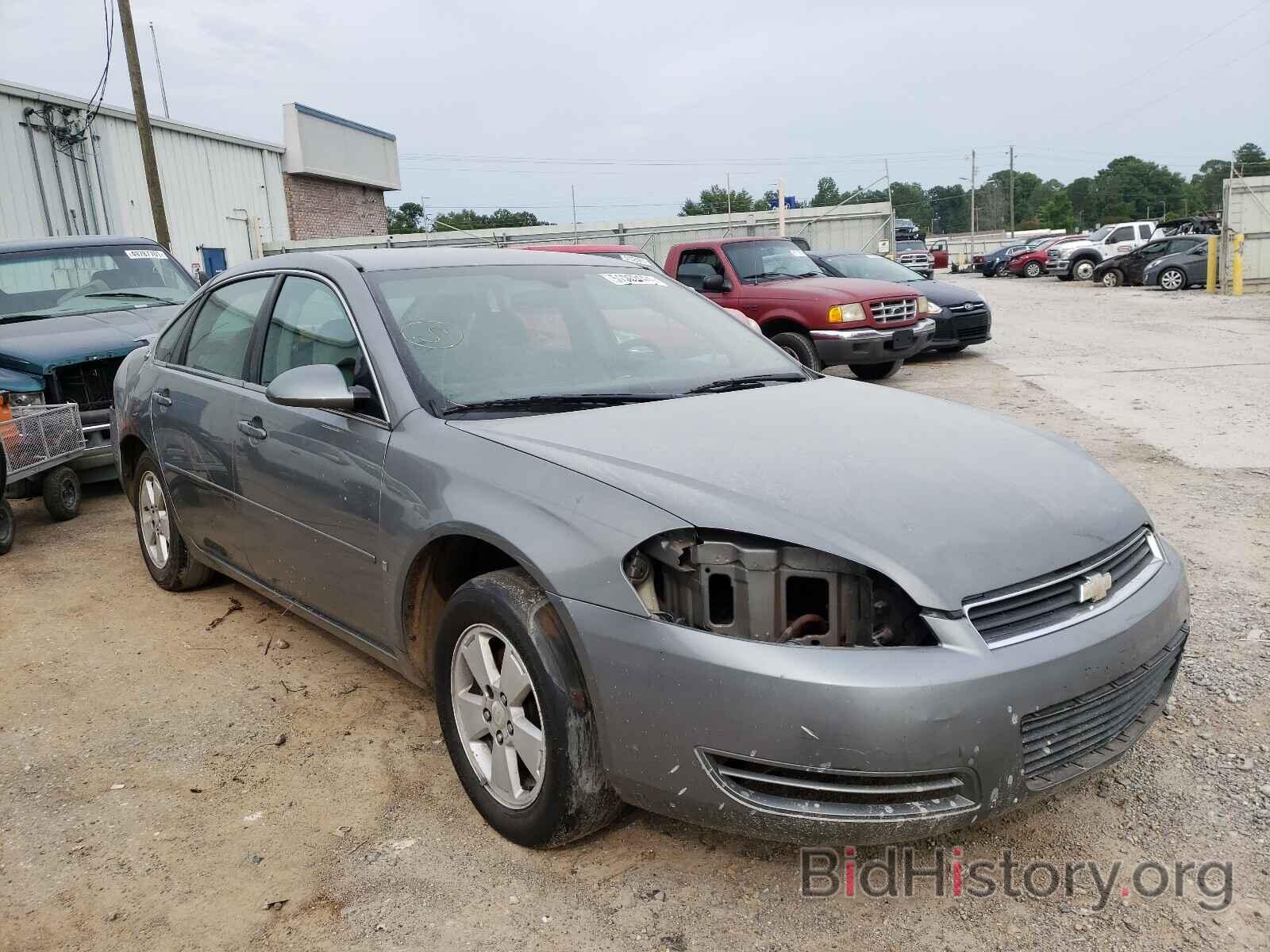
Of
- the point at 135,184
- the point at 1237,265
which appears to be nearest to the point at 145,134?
the point at 135,184

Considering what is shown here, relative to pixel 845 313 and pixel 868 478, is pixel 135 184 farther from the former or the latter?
pixel 868 478

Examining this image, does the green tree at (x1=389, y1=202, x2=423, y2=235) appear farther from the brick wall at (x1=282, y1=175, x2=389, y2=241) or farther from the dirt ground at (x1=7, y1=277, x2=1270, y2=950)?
the dirt ground at (x1=7, y1=277, x2=1270, y2=950)

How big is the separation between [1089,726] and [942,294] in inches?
482

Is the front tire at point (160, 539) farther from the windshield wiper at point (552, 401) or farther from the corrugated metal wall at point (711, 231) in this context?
the corrugated metal wall at point (711, 231)

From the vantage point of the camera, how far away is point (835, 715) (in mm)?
2111

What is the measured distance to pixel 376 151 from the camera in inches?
1385

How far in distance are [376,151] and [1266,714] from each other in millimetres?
36036

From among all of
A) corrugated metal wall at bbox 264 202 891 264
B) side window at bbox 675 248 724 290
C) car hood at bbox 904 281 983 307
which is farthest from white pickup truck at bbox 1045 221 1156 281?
side window at bbox 675 248 724 290

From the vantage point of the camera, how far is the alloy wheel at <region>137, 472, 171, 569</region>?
16.0ft

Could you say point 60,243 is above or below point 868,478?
above

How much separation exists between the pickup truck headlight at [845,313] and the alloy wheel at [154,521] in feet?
25.6

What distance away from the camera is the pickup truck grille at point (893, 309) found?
11.2 meters

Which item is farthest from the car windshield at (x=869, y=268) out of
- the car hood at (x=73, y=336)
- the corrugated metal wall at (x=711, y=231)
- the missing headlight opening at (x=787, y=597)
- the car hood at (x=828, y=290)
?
the corrugated metal wall at (x=711, y=231)

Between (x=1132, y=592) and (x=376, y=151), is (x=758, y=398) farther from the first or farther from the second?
(x=376, y=151)
